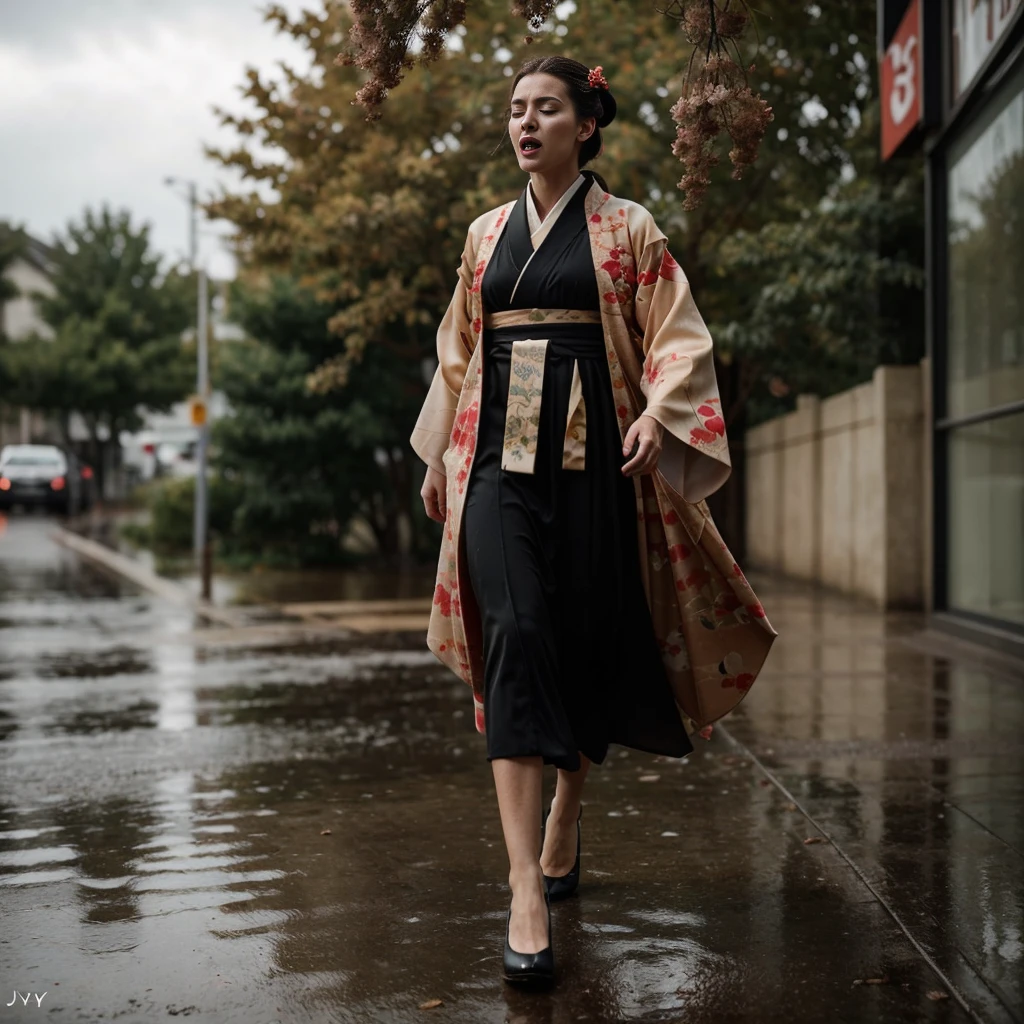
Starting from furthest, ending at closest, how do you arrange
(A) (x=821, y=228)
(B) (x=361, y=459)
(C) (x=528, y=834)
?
1. (B) (x=361, y=459)
2. (A) (x=821, y=228)
3. (C) (x=528, y=834)

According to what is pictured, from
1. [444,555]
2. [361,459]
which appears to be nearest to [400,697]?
[444,555]

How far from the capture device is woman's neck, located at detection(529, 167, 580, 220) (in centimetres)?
365

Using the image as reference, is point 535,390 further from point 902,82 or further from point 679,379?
point 902,82

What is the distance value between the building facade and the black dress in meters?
5.78

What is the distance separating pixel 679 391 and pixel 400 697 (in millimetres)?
4661

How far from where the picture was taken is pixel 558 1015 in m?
2.91

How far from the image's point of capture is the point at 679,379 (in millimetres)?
3453

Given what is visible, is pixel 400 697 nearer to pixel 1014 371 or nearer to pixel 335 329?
pixel 1014 371

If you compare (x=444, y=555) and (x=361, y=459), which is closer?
(x=444, y=555)

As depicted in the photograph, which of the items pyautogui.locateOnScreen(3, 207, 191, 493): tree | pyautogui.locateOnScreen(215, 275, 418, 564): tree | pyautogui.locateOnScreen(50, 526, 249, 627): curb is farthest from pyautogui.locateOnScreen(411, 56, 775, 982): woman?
pyautogui.locateOnScreen(3, 207, 191, 493): tree

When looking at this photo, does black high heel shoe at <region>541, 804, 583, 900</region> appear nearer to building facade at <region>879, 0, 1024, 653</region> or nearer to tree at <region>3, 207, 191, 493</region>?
building facade at <region>879, 0, 1024, 653</region>

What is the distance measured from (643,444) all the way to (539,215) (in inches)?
28.4

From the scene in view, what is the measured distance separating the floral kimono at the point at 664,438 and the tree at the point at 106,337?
43.9 meters

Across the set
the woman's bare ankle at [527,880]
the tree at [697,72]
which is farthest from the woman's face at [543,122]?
the woman's bare ankle at [527,880]
